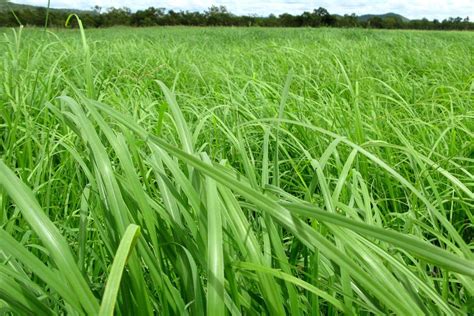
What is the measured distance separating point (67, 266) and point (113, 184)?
5.6 inches

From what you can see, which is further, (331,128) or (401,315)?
(331,128)

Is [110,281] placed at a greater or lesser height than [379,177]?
greater

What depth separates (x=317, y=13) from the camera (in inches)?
1195

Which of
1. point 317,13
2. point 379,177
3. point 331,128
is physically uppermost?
point 317,13

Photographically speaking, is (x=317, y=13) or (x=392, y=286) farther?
(x=317, y=13)

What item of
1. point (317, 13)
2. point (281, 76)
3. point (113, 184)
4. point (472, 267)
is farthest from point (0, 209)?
point (317, 13)

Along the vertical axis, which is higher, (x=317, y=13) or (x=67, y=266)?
(x=317, y=13)

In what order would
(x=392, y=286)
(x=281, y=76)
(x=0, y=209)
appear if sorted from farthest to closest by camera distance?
(x=281, y=76)
(x=0, y=209)
(x=392, y=286)

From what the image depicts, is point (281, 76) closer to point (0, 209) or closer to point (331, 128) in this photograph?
point (331, 128)

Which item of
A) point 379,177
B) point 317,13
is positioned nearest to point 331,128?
point 379,177

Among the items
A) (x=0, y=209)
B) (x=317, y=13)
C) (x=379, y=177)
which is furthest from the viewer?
(x=317, y=13)

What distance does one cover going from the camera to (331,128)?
4.71 ft

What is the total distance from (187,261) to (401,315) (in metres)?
0.29

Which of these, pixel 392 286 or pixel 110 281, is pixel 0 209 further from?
pixel 392 286
